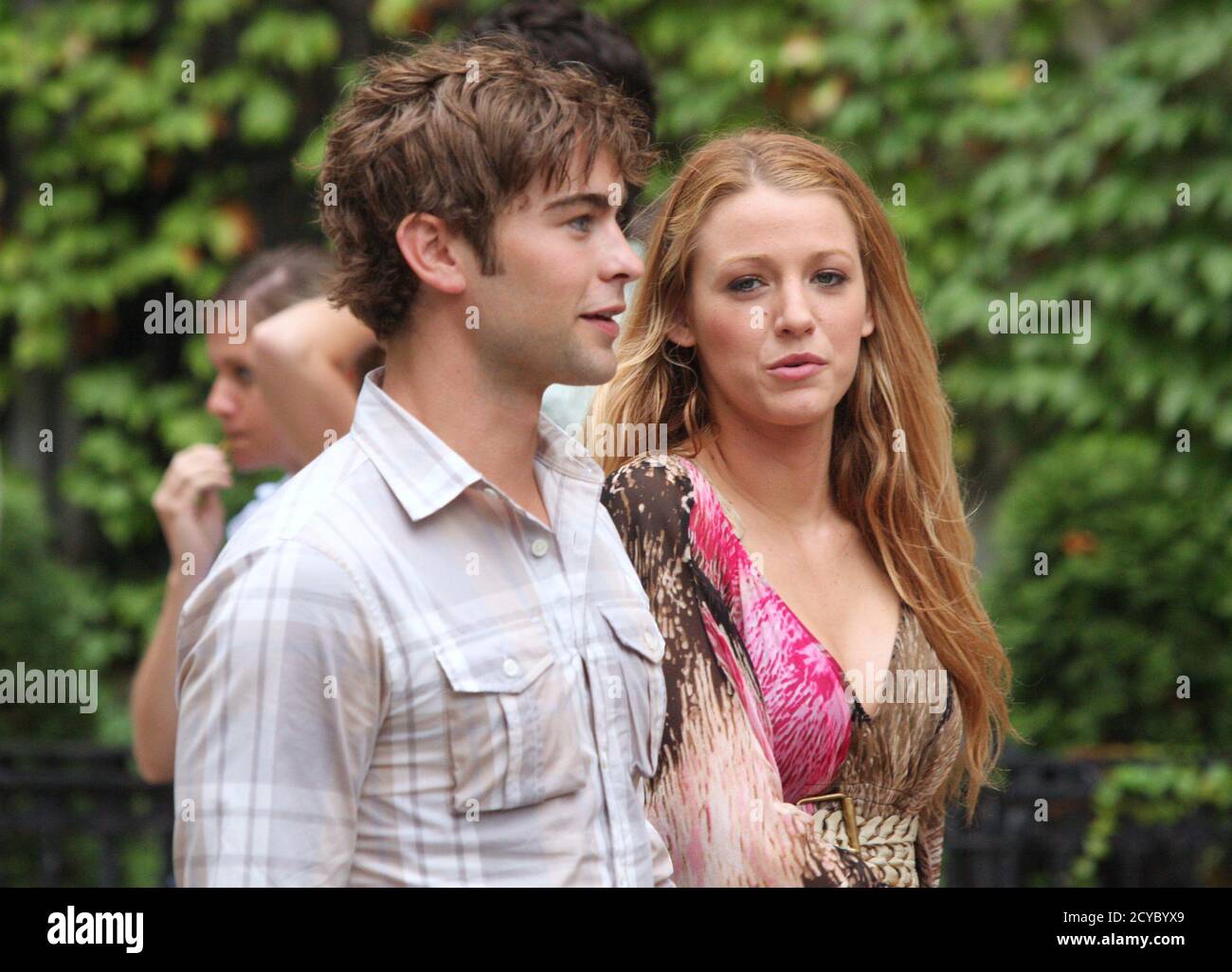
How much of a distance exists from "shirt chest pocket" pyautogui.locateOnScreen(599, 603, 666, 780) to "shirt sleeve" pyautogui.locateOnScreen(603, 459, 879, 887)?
3cm

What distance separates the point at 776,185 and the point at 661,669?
604mm

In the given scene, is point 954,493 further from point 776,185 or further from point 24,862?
point 24,862

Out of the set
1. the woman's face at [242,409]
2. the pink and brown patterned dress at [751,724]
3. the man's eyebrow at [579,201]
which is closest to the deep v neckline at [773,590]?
the pink and brown patterned dress at [751,724]

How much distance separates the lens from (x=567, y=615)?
1508 mm

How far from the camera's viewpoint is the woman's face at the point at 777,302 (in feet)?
5.90

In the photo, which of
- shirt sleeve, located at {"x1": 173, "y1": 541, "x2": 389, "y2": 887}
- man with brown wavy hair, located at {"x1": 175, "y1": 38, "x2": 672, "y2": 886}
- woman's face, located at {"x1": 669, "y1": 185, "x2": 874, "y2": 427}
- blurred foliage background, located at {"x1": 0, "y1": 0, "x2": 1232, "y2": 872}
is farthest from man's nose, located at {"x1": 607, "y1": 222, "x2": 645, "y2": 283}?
blurred foliage background, located at {"x1": 0, "y1": 0, "x2": 1232, "y2": 872}

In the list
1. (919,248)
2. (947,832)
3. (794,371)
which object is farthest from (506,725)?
(919,248)

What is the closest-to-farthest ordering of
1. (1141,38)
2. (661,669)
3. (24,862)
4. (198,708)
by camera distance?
(198,708) → (661,669) → (24,862) → (1141,38)

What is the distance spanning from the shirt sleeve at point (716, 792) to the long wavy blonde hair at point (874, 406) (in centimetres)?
30

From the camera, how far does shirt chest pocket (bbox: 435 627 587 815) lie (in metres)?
1.37

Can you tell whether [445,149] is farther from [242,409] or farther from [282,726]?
[242,409]

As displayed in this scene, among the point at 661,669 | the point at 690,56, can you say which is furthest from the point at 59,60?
the point at 661,669

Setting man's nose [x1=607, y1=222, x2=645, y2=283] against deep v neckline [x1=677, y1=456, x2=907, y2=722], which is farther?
deep v neckline [x1=677, y1=456, x2=907, y2=722]

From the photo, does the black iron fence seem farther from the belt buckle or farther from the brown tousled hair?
the brown tousled hair
